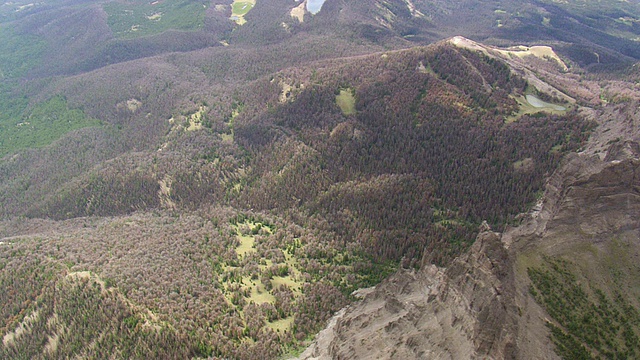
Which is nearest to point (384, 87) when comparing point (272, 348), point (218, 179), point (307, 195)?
point (307, 195)

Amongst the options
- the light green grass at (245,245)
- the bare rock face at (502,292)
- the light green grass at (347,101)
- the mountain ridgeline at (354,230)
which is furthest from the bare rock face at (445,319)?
the light green grass at (347,101)

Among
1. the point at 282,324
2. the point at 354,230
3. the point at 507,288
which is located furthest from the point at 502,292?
the point at 354,230

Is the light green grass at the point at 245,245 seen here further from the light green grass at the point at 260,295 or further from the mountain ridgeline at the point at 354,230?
the light green grass at the point at 260,295

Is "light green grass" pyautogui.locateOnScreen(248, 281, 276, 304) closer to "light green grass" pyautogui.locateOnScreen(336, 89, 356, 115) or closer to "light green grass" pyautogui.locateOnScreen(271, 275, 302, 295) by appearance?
"light green grass" pyautogui.locateOnScreen(271, 275, 302, 295)

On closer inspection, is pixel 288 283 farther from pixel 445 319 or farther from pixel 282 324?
pixel 445 319

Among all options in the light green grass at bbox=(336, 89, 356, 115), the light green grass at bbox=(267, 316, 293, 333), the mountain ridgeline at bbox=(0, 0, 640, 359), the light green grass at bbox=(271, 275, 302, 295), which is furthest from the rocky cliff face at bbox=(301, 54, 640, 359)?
the light green grass at bbox=(336, 89, 356, 115)

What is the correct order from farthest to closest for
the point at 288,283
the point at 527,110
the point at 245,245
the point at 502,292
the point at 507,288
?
the point at 527,110
the point at 245,245
the point at 288,283
the point at 507,288
the point at 502,292

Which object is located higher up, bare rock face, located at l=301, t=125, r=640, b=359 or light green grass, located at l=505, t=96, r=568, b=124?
bare rock face, located at l=301, t=125, r=640, b=359
